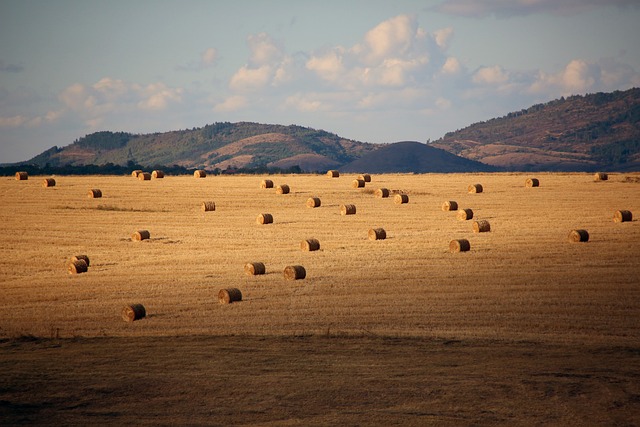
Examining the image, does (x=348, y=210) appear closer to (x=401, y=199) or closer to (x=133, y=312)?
(x=401, y=199)

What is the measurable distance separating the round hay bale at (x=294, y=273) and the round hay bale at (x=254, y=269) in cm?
153

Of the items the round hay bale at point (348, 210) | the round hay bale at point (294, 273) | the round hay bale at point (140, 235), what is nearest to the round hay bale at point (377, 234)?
the round hay bale at point (348, 210)

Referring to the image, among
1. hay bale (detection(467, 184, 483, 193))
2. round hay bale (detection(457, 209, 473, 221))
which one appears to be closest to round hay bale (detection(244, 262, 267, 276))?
round hay bale (detection(457, 209, 473, 221))

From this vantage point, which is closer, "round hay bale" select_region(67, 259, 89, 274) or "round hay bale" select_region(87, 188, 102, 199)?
"round hay bale" select_region(67, 259, 89, 274)

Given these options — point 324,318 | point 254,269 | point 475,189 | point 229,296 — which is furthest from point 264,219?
point 324,318

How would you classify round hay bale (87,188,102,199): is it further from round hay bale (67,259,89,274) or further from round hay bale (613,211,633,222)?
round hay bale (613,211,633,222)

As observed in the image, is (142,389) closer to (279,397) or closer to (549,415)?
(279,397)

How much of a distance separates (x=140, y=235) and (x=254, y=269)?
11.1m

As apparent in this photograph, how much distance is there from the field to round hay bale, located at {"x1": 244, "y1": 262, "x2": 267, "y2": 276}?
462 millimetres

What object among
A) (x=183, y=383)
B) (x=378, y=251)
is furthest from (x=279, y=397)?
(x=378, y=251)

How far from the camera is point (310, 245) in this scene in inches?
1435

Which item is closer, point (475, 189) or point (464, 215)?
point (464, 215)

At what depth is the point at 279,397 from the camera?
17359mm

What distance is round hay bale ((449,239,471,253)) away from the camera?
3441 centimetres
